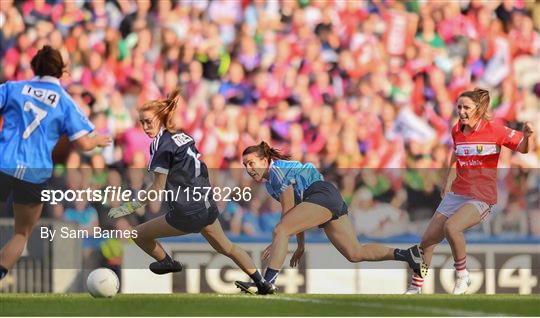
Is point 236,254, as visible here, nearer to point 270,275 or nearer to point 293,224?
point 270,275

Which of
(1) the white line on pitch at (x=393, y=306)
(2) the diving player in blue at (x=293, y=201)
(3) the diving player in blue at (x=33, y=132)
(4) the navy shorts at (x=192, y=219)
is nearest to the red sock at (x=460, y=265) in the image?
(2) the diving player in blue at (x=293, y=201)

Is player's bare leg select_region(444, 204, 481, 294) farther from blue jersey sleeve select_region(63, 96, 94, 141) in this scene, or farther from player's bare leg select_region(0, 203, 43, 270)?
player's bare leg select_region(0, 203, 43, 270)

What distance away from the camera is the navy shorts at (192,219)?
9.12m

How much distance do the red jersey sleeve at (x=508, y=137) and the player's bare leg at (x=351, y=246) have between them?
1.40 meters

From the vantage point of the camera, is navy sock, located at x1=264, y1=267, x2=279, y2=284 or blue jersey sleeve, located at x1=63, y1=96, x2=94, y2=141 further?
navy sock, located at x1=264, y1=267, x2=279, y2=284

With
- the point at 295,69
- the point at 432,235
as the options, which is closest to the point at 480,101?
the point at 432,235

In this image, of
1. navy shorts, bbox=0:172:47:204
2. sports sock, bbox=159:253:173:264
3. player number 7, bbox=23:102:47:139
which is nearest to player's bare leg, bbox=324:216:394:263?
sports sock, bbox=159:253:173:264

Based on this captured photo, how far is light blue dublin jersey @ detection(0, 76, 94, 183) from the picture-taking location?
8273 mm

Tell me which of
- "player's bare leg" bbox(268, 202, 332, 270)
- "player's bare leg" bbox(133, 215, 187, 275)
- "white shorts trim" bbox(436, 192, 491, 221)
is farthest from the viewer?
"white shorts trim" bbox(436, 192, 491, 221)

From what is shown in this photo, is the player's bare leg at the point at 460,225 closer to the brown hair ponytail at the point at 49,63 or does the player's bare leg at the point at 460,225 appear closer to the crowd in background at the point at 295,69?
the brown hair ponytail at the point at 49,63

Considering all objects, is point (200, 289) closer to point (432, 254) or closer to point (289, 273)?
point (289, 273)

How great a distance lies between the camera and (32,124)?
829 centimetres

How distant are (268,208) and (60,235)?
1.92 metres

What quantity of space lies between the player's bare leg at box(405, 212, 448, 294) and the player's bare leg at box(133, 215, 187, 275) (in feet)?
6.59
